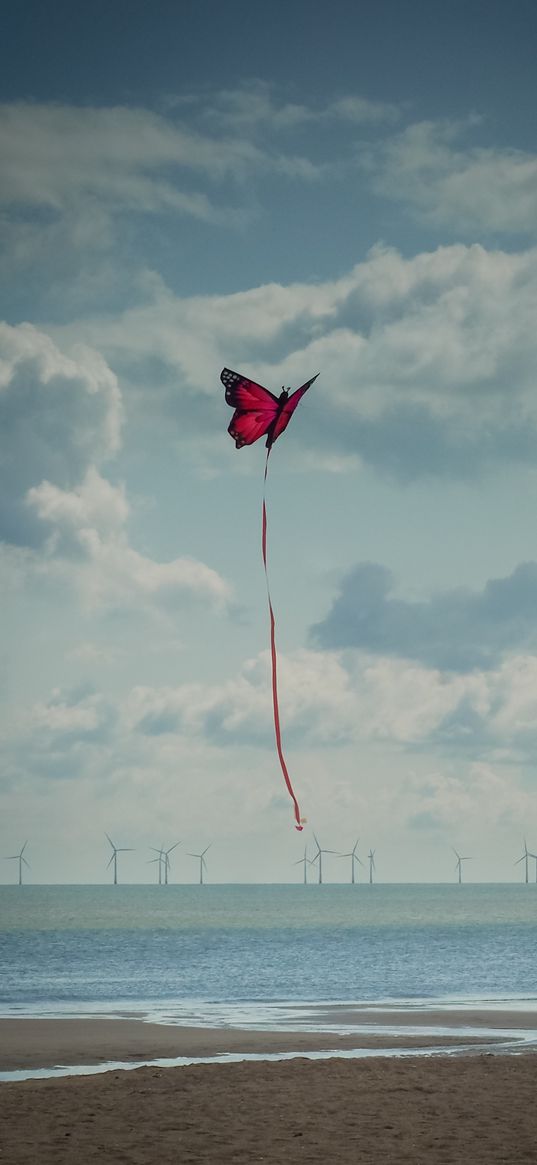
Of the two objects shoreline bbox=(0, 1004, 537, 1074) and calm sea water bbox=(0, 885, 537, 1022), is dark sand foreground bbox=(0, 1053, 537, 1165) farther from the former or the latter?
calm sea water bbox=(0, 885, 537, 1022)

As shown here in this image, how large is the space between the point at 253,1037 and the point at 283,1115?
13.5 m

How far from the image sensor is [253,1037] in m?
32.3

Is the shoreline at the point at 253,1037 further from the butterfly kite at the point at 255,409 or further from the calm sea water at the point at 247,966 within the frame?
the butterfly kite at the point at 255,409

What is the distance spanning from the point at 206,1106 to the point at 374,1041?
39.6 feet

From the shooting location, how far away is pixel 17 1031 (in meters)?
34.1

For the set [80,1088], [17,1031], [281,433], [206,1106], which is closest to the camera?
[281,433]

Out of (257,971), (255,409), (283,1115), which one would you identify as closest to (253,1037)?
(283,1115)

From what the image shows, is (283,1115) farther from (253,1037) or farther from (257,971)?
(257,971)

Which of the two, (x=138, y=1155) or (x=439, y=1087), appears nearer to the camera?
(x=138, y=1155)

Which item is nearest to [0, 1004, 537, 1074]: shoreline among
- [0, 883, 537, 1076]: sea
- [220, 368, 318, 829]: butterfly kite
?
[0, 883, 537, 1076]: sea

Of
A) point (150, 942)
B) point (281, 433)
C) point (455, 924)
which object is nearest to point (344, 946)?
point (150, 942)

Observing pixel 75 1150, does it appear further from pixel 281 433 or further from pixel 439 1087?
pixel 281 433

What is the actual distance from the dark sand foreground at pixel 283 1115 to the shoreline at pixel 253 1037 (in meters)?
4.31

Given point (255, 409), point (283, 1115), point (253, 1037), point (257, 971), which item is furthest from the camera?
point (257, 971)
